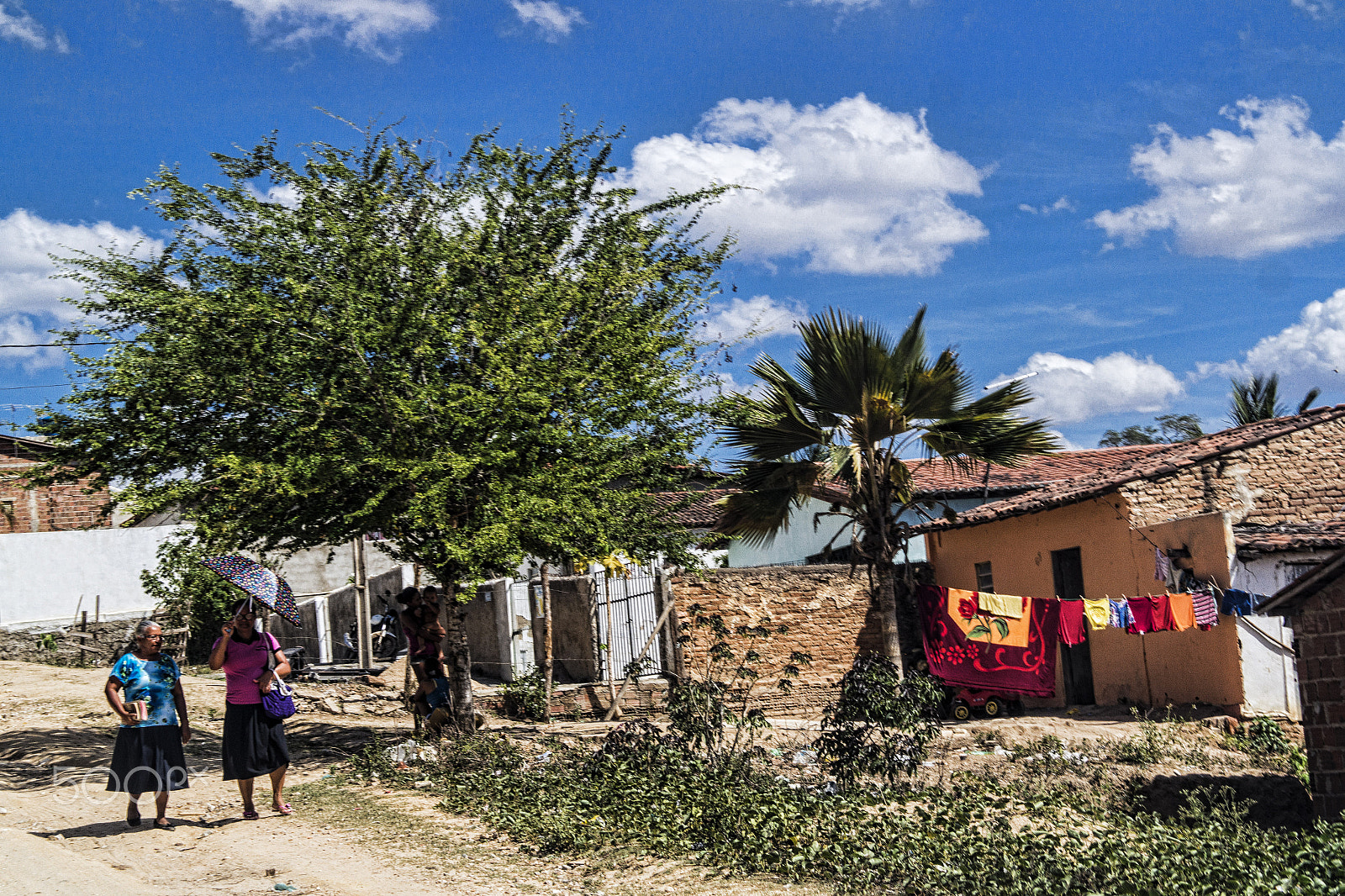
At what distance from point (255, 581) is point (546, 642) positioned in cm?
720

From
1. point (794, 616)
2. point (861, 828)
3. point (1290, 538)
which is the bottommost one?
point (861, 828)

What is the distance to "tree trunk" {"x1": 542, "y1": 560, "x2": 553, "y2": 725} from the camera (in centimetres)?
1584

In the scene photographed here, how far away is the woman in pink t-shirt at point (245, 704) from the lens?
867 cm

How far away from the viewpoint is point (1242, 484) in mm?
16422

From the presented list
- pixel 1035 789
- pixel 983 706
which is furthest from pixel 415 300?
pixel 983 706

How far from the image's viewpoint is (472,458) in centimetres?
1081

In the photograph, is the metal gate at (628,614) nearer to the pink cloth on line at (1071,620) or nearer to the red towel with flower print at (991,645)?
the red towel with flower print at (991,645)

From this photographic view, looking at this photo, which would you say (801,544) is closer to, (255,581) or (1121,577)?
(1121,577)

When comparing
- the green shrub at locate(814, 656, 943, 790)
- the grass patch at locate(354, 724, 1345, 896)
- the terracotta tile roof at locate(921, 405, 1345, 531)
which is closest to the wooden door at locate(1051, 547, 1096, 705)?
the terracotta tile roof at locate(921, 405, 1345, 531)

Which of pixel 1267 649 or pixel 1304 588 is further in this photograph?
pixel 1267 649

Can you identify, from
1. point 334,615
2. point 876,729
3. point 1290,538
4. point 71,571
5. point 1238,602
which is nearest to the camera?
point 876,729

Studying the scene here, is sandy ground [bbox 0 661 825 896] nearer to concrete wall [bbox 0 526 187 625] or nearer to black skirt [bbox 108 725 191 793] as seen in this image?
black skirt [bbox 108 725 191 793]

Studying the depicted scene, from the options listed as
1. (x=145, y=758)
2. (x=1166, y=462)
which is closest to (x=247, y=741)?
(x=145, y=758)

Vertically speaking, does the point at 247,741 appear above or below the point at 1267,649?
above
